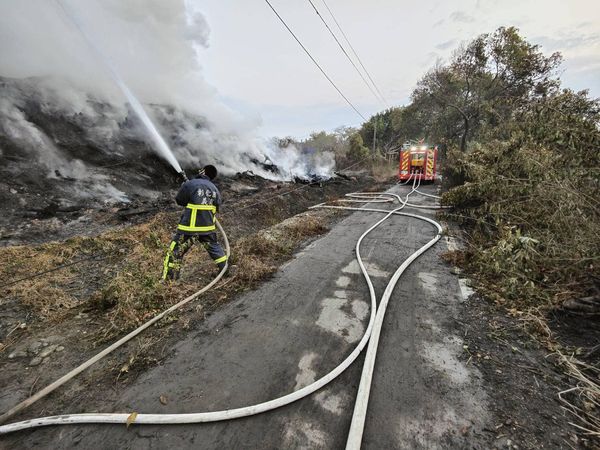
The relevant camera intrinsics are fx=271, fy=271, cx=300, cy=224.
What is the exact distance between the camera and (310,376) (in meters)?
2.36

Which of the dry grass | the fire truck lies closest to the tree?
the fire truck

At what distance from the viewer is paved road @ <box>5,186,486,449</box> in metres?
1.87

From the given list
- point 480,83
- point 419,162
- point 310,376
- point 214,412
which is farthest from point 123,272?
point 480,83

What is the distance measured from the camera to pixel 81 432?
6.29ft

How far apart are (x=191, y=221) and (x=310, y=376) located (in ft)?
8.67

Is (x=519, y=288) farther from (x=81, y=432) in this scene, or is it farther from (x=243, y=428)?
(x=81, y=432)

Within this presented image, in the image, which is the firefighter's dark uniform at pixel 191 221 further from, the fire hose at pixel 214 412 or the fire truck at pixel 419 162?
the fire truck at pixel 419 162

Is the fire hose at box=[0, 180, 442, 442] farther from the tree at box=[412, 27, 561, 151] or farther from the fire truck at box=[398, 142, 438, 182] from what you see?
the tree at box=[412, 27, 561, 151]

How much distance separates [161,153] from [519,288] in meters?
11.2

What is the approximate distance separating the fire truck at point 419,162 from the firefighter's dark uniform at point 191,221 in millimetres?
11958

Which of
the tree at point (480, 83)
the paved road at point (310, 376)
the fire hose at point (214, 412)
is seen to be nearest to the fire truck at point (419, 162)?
the tree at point (480, 83)

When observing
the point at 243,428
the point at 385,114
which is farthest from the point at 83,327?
the point at 385,114

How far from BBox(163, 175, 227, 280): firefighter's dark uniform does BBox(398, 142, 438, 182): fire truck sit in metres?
12.0

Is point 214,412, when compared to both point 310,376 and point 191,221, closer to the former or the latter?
point 310,376
